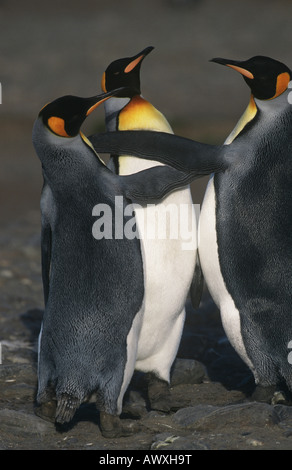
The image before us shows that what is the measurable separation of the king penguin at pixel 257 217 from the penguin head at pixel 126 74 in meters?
0.39

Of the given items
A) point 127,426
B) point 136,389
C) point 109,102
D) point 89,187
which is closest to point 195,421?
point 127,426

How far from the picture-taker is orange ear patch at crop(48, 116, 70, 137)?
3256mm

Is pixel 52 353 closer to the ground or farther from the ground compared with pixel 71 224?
closer to the ground

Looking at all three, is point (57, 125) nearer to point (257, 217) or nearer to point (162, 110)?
point (257, 217)

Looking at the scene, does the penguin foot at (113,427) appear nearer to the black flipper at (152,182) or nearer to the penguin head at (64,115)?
the black flipper at (152,182)

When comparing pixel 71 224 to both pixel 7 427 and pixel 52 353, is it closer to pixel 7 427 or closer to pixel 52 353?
pixel 52 353

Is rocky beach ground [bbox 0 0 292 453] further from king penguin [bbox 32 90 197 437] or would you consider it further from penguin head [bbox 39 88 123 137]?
penguin head [bbox 39 88 123 137]

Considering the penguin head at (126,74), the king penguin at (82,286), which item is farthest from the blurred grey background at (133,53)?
the king penguin at (82,286)

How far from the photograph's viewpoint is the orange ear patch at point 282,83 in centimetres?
344

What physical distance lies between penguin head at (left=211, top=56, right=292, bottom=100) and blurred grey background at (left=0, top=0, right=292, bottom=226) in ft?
20.8

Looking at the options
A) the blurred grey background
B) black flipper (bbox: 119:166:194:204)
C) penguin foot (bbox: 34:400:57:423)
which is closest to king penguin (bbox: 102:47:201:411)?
black flipper (bbox: 119:166:194:204)

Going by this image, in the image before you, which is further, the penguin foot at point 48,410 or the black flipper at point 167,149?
the black flipper at point 167,149

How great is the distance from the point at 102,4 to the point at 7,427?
65.6 ft
